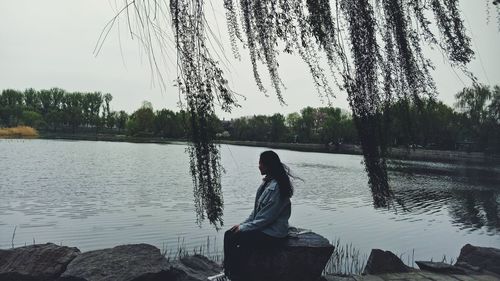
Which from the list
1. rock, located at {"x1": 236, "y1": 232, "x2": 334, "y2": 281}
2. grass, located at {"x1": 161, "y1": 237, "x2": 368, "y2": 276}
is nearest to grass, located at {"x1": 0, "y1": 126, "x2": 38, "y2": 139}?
grass, located at {"x1": 161, "y1": 237, "x2": 368, "y2": 276}

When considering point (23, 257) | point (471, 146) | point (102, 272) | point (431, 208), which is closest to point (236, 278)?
point (102, 272)

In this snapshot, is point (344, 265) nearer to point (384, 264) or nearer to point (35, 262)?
point (384, 264)

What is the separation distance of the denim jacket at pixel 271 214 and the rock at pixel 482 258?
5233 millimetres

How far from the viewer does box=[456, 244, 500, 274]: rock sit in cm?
833

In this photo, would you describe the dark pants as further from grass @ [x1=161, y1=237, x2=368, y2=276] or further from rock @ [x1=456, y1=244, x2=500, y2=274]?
grass @ [x1=161, y1=237, x2=368, y2=276]

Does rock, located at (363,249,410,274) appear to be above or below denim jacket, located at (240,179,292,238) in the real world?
below

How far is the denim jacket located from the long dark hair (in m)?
0.06

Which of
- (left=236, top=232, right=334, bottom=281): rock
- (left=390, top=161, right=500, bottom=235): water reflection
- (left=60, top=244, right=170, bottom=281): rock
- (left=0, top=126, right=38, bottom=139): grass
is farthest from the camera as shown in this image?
(left=0, top=126, right=38, bottom=139): grass

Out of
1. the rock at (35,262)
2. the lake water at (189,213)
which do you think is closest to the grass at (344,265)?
the lake water at (189,213)

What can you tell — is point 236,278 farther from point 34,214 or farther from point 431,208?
point 431,208

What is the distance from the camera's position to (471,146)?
252 ft

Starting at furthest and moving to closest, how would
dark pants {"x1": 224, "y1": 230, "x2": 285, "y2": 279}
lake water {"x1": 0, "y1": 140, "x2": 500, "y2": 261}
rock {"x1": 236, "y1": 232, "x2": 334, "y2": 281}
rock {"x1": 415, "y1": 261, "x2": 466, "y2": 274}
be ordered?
lake water {"x1": 0, "y1": 140, "x2": 500, "y2": 261} → rock {"x1": 415, "y1": 261, "x2": 466, "y2": 274} → rock {"x1": 236, "y1": 232, "x2": 334, "y2": 281} → dark pants {"x1": 224, "y1": 230, "x2": 285, "y2": 279}

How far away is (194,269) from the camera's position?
25.1 ft

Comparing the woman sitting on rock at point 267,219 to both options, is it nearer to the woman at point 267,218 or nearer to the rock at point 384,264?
the woman at point 267,218
